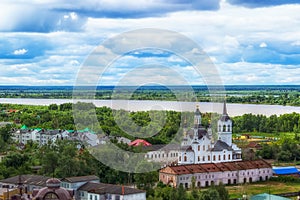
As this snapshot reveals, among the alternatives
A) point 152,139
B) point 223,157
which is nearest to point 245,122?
point 152,139

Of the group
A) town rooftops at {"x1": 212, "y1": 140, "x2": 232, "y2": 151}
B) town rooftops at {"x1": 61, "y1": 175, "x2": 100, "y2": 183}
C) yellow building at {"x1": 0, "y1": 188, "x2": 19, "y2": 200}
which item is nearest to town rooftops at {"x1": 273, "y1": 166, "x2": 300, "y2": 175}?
town rooftops at {"x1": 212, "y1": 140, "x2": 232, "y2": 151}

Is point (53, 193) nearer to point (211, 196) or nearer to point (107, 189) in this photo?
point (107, 189)

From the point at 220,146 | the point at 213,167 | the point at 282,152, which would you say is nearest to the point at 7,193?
the point at 213,167

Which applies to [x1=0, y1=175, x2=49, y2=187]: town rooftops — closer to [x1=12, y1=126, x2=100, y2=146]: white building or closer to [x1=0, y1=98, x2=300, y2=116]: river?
[x1=12, y1=126, x2=100, y2=146]: white building

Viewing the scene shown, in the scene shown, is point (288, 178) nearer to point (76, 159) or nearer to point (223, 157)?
point (223, 157)

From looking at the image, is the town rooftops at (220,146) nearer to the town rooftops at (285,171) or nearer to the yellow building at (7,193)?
the town rooftops at (285,171)

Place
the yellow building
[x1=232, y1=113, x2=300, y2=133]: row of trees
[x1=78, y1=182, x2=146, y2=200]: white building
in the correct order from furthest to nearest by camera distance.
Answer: [x1=232, y1=113, x2=300, y2=133]: row of trees → [x1=78, y1=182, x2=146, y2=200]: white building → the yellow building

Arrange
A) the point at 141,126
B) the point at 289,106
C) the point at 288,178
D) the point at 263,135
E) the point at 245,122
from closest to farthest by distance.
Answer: the point at 288,178 < the point at 141,126 < the point at 263,135 < the point at 245,122 < the point at 289,106
